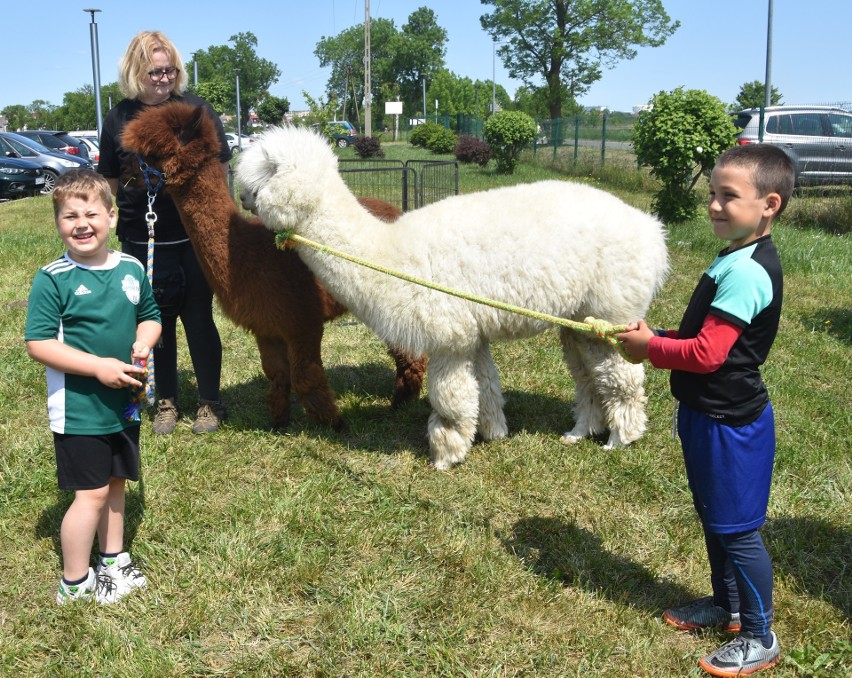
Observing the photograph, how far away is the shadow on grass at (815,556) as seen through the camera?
3051mm

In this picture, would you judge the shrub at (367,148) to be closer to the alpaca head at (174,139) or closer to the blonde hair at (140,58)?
the blonde hair at (140,58)

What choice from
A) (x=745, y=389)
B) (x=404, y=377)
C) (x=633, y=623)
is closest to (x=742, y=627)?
(x=633, y=623)

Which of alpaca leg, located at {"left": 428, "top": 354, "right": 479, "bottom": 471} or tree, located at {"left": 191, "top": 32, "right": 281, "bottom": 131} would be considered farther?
tree, located at {"left": 191, "top": 32, "right": 281, "bottom": 131}

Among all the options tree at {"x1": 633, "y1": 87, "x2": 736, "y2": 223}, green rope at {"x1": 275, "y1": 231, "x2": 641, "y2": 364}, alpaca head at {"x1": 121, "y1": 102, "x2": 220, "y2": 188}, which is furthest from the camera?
tree at {"x1": 633, "y1": 87, "x2": 736, "y2": 223}

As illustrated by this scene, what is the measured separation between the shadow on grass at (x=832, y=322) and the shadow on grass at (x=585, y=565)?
3.81 metres

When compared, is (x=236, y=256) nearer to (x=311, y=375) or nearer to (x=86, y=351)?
(x=311, y=375)

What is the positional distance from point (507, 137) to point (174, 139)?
2009 centimetres

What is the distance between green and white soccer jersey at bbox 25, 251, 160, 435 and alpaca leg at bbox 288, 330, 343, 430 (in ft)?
5.00

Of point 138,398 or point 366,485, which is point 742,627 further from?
point 138,398

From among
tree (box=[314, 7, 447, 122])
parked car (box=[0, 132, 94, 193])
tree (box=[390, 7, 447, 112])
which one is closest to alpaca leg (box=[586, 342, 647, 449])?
parked car (box=[0, 132, 94, 193])

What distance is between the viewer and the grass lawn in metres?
2.72

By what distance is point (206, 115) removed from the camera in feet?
13.3

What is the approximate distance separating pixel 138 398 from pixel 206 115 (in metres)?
1.94

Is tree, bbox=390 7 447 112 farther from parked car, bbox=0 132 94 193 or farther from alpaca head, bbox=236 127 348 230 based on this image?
alpaca head, bbox=236 127 348 230
